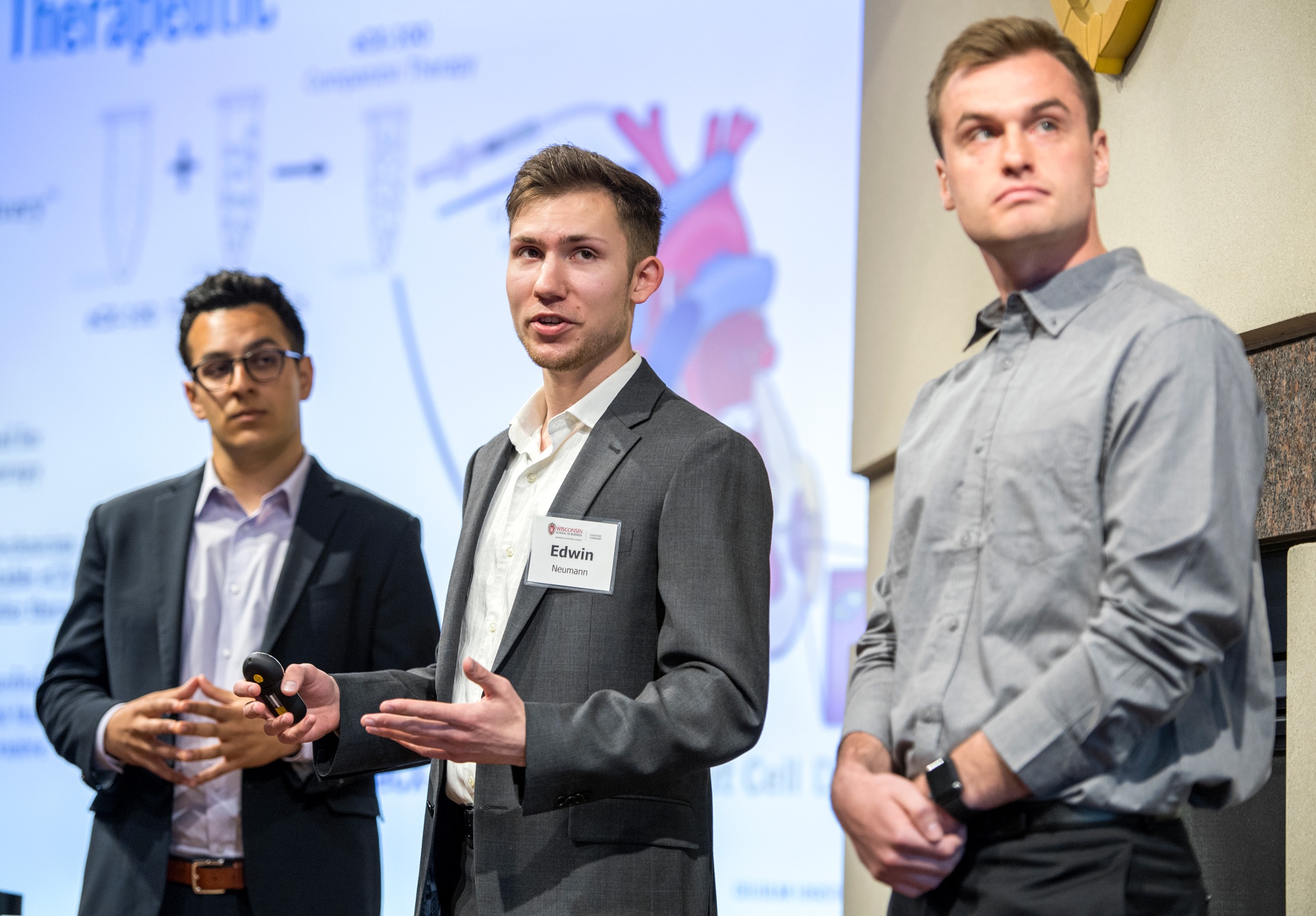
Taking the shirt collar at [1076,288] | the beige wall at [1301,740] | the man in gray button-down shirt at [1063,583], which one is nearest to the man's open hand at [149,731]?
the man in gray button-down shirt at [1063,583]

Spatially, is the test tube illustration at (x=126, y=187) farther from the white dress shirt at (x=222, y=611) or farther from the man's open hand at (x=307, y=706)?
the man's open hand at (x=307, y=706)

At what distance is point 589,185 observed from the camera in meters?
1.79

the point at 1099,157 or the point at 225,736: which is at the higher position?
the point at 1099,157

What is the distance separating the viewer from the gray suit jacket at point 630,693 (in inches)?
56.2

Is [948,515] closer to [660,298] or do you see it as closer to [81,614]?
[81,614]

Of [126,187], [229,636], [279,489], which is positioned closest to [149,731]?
[229,636]

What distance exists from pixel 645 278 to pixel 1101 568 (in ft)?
3.02

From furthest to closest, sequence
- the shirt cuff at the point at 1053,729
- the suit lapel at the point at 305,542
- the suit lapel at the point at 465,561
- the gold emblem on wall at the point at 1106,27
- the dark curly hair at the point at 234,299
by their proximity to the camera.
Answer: the dark curly hair at the point at 234,299 < the suit lapel at the point at 305,542 < the gold emblem on wall at the point at 1106,27 < the suit lapel at the point at 465,561 < the shirt cuff at the point at 1053,729

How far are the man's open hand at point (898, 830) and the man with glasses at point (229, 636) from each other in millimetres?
1390

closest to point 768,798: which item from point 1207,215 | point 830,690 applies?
point 830,690

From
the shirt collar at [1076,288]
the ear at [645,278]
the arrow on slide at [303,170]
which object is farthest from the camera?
the arrow on slide at [303,170]

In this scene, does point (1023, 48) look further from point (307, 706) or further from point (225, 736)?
point (225, 736)

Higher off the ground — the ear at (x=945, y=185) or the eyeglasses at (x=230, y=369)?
the eyeglasses at (x=230, y=369)

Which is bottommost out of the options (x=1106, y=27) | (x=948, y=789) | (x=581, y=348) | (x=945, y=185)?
(x=948, y=789)
